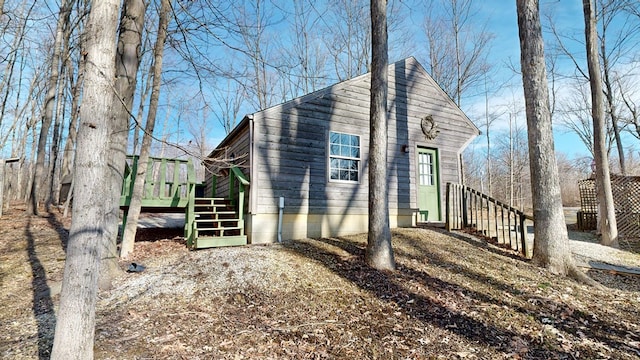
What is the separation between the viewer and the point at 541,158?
6.04m

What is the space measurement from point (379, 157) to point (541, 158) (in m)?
3.21

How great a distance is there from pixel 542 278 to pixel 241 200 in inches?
235

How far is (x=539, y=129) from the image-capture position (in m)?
6.11

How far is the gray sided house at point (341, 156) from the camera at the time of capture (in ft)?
24.2

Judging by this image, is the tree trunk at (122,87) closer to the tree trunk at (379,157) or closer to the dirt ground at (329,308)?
the dirt ground at (329,308)

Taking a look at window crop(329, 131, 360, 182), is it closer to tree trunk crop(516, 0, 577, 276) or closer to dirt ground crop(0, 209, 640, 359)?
dirt ground crop(0, 209, 640, 359)

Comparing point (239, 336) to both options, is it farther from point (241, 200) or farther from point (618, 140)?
point (618, 140)

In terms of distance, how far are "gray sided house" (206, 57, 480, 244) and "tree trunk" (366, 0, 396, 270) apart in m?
2.41

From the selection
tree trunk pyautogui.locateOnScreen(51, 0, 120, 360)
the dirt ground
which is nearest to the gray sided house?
the dirt ground

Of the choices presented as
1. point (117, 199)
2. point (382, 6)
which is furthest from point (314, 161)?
point (117, 199)

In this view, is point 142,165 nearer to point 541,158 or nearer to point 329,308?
point 329,308

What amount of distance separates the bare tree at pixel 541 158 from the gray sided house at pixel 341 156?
3.37m

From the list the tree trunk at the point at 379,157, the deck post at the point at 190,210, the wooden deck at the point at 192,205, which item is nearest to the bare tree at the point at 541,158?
the tree trunk at the point at 379,157

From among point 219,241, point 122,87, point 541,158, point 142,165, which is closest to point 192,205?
point 219,241
